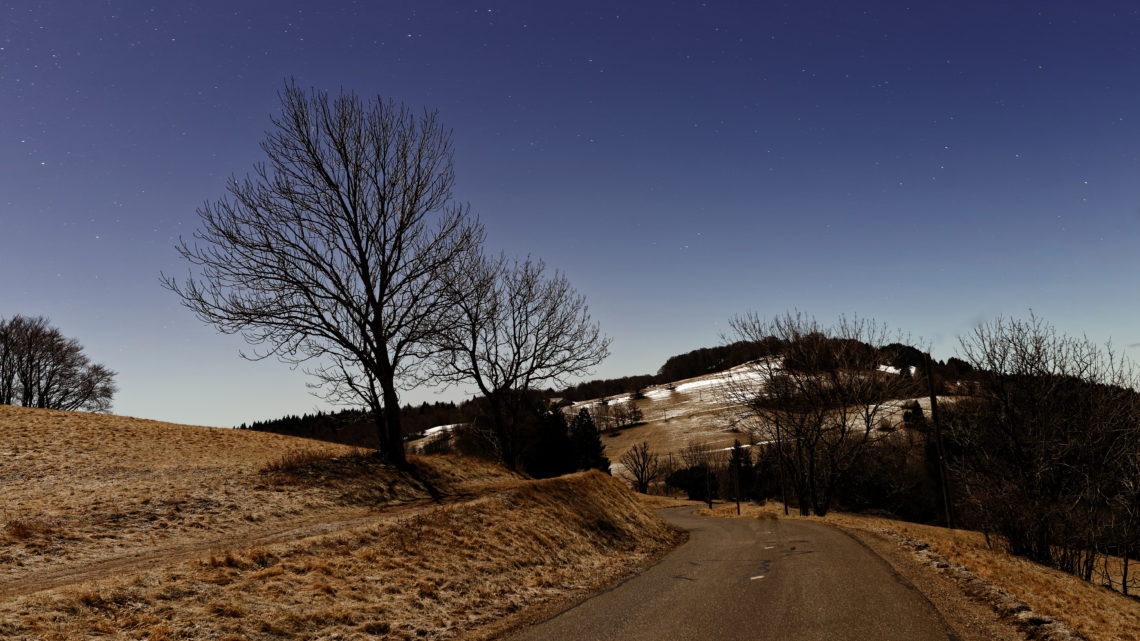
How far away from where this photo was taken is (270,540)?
1187 centimetres

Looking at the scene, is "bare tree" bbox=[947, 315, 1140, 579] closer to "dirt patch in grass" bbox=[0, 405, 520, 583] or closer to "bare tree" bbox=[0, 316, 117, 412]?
"dirt patch in grass" bbox=[0, 405, 520, 583]

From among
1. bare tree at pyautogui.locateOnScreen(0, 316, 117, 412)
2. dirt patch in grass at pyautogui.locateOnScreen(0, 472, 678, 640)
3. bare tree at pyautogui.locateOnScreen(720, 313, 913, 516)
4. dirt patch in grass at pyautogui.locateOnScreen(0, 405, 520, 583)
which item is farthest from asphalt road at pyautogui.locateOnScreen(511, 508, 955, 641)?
bare tree at pyautogui.locateOnScreen(0, 316, 117, 412)

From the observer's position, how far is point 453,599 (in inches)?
413

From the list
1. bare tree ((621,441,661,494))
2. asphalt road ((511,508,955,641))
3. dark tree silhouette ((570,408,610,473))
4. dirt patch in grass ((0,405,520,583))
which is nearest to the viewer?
asphalt road ((511,508,955,641))

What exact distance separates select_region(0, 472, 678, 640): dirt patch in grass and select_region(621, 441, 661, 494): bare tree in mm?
80711

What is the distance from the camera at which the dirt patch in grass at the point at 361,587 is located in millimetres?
7176

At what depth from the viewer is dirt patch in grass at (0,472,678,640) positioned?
7.18 meters

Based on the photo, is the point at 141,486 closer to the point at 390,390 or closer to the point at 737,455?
the point at 390,390

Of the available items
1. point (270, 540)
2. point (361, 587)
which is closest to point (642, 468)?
point (270, 540)

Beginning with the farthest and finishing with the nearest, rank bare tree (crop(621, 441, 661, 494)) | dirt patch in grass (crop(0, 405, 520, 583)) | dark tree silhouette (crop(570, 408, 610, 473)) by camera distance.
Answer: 1. bare tree (crop(621, 441, 661, 494))
2. dark tree silhouette (crop(570, 408, 610, 473))
3. dirt patch in grass (crop(0, 405, 520, 583))

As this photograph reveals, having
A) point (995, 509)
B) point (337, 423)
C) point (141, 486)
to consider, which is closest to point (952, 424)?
point (995, 509)

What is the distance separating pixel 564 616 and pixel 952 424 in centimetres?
2665

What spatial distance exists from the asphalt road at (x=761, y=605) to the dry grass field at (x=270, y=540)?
4.85ft

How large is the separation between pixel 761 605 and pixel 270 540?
960 centimetres
